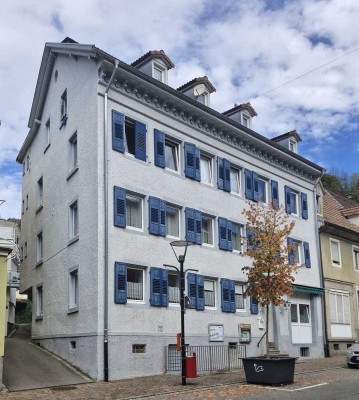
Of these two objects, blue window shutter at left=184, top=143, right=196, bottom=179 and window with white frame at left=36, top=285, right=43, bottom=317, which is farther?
window with white frame at left=36, top=285, right=43, bottom=317

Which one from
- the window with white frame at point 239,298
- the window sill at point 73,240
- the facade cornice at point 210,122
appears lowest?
the window with white frame at point 239,298

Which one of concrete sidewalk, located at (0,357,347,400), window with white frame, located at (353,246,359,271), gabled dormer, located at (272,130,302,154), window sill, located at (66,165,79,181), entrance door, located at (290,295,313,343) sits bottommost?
concrete sidewalk, located at (0,357,347,400)

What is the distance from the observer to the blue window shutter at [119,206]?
19.3 meters

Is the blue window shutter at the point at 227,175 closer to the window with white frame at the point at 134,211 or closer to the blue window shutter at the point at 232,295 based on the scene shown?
the blue window shutter at the point at 232,295

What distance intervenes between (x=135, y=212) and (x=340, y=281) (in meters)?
15.7

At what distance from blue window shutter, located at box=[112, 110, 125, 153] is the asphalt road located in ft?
25.2

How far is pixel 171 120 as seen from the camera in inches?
888

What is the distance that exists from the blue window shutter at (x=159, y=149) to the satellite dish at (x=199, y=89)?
13.2ft

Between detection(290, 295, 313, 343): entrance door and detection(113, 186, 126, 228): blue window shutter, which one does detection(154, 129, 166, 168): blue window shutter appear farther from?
detection(290, 295, 313, 343): entrance door

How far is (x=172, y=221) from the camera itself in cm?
2219

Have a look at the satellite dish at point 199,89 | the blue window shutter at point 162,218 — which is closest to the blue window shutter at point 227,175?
the satellite dish at point 199,89

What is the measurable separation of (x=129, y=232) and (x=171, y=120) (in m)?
5.31

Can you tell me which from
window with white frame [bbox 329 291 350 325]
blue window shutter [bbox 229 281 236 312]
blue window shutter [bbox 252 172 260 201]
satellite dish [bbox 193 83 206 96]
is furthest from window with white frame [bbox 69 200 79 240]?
window with white frame [bbox 329 291 350 325]

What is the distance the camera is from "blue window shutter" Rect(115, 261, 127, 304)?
61.2 ft
